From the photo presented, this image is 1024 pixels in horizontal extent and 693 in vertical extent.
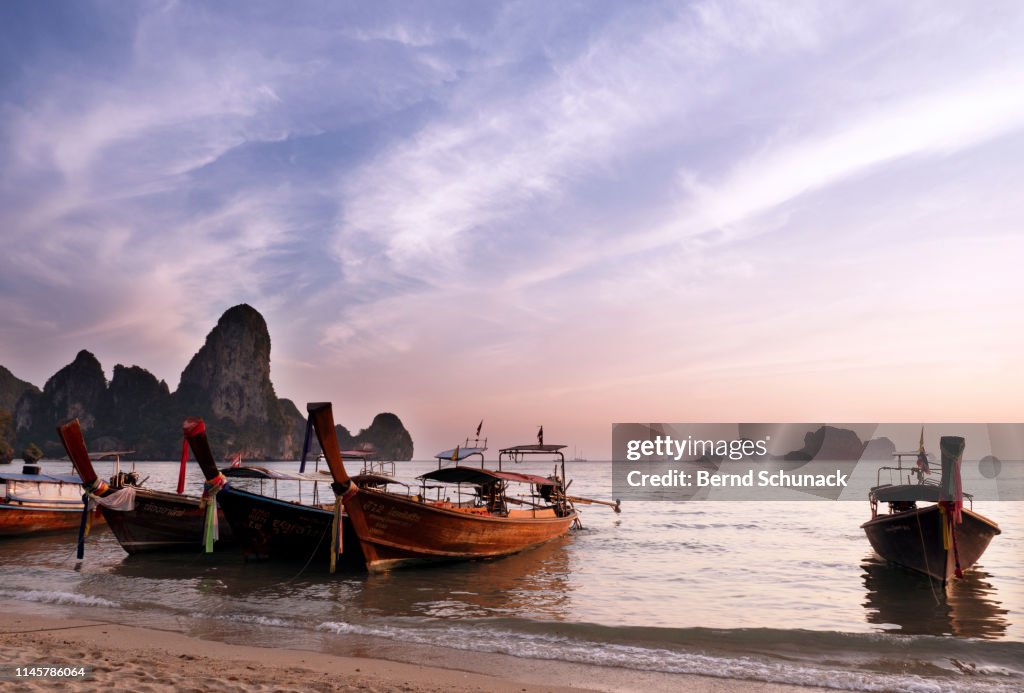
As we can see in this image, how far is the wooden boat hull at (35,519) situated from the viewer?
72.0 ft

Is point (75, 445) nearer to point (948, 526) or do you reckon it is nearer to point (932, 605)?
point (932, 605)

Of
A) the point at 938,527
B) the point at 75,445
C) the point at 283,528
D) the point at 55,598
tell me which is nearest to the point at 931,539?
the point at 938,527

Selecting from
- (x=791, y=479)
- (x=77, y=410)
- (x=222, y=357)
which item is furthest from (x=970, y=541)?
(x=77, y=410)

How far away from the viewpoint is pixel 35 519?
74.4 feet

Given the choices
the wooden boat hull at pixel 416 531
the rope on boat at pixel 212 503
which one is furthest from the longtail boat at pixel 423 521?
the rope on boat at pixel 212 503

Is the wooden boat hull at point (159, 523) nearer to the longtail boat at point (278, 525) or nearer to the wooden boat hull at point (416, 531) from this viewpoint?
the longtail boat at point (278, 525)

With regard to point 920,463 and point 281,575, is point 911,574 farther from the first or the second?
point 281,575

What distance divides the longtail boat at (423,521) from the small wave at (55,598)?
15.8ft

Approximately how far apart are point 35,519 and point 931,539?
1062 inches

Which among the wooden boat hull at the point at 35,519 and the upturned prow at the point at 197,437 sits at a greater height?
the upturned prow at the point at 197,437

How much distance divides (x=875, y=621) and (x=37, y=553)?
22400mm

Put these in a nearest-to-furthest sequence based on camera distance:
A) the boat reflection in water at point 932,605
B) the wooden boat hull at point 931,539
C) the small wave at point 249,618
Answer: the small wave at point 249,618, the boat reflection in water at point 932,605, the wooden boat hull at point 931,539

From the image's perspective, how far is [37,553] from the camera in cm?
1995

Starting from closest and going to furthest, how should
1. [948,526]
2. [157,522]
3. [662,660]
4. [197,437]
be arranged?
1. [662,660]
2. [197,437]
3. [948,526]
4. [157,522]
